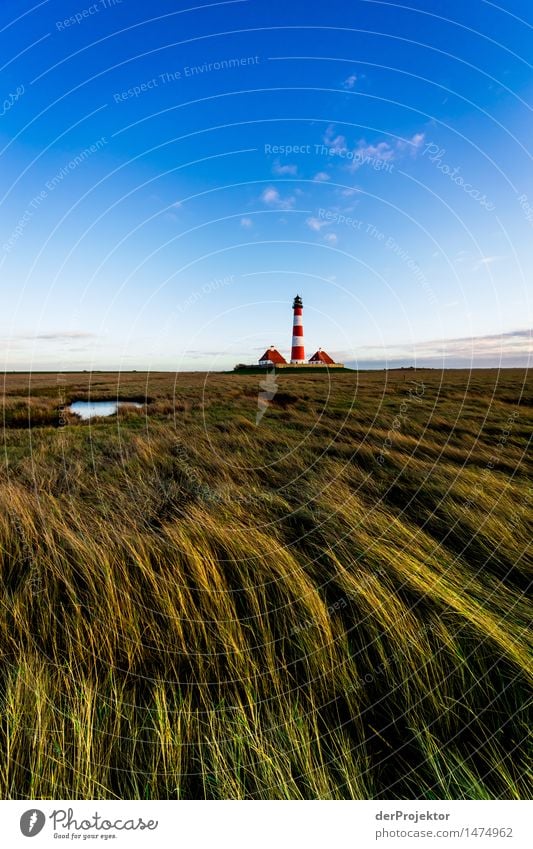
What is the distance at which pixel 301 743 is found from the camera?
2.01 metres

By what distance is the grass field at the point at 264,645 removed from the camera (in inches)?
77.3

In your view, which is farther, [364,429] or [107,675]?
[364,429]

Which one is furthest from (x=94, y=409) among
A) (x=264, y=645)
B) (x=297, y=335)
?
(x=264, y=645)

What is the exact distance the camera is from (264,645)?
262cm

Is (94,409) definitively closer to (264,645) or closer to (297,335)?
(297,335)

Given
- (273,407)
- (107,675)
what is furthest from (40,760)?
(273,407)

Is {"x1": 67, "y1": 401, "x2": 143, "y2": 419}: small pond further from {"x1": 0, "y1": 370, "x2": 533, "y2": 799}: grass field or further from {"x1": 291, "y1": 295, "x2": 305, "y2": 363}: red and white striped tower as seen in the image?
{"x1": 0, "y1": 370, "x2": 533, "y2": 799}: grass field
